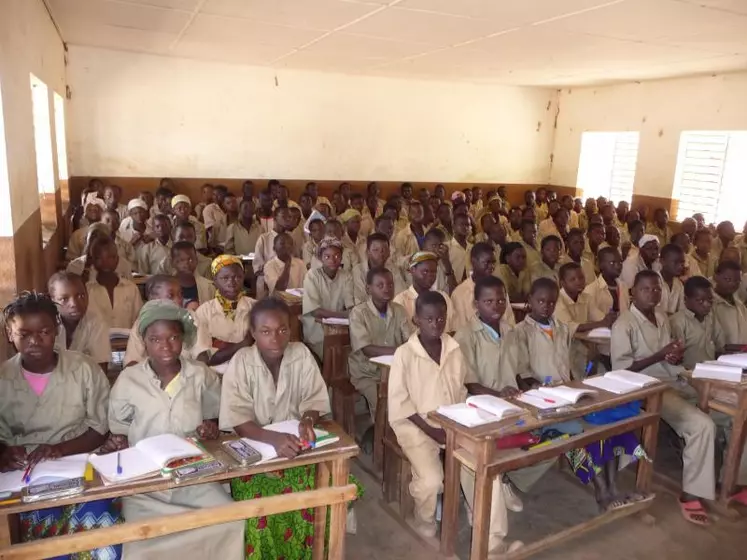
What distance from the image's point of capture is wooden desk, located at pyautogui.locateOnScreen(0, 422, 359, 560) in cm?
184

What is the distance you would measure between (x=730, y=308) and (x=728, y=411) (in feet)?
4.06

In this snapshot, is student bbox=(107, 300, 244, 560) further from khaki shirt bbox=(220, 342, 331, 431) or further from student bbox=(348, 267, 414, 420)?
student bbox=(348, 267, 414, 420)

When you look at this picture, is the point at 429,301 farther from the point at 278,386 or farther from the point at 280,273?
the point at 280,273

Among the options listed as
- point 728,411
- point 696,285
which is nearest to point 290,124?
point 696,285

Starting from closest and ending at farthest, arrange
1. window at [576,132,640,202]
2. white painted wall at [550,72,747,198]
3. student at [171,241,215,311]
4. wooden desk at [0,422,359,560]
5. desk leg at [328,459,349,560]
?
wooden desk at [0,422,359,560] < desk leg at [328,459,349,560] < student at [171,241,215,311] < white painted wall at [550,72,747,198] < window at [576,132,640,202]

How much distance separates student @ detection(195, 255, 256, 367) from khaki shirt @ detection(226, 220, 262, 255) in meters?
3.44

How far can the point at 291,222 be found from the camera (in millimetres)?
6371

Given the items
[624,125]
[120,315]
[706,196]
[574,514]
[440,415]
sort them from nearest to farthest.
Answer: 1. [440,415]
2. [574,514]
3. [120,315]
4. [706,196]
5. [624,125]

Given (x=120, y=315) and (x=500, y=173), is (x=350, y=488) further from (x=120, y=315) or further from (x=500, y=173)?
(x=500, y=173)

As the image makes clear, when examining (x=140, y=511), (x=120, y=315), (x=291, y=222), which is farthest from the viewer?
(x=291, y=222)

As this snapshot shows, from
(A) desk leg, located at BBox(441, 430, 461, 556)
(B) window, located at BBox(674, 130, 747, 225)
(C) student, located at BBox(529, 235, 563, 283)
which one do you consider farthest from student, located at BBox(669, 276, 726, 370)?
(B) window, located at BBox(674, 130, 747, 225)

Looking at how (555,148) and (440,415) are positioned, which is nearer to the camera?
(440,415)

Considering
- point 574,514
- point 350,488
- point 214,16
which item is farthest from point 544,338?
point 214,16

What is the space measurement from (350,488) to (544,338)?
1729mm
